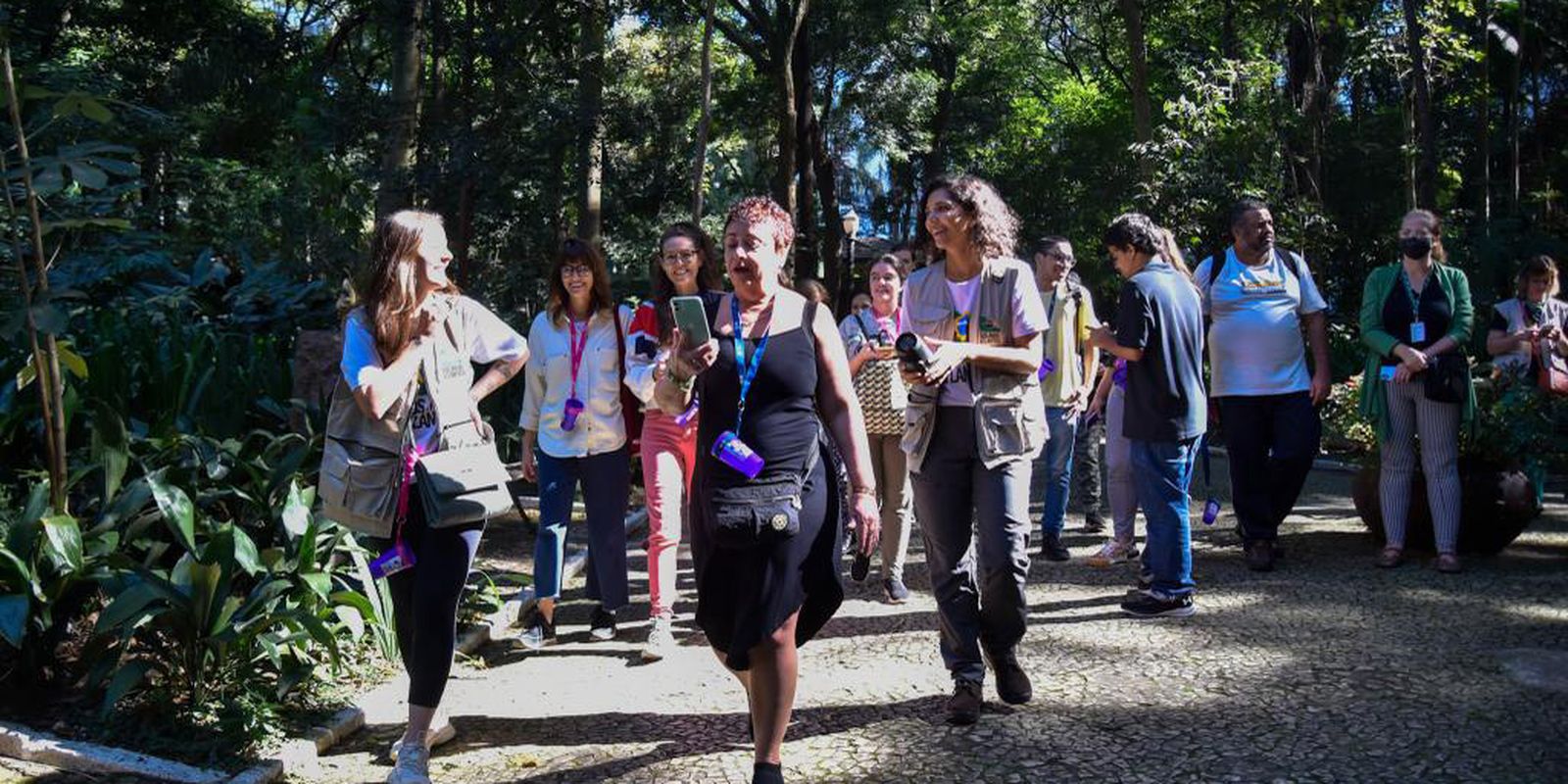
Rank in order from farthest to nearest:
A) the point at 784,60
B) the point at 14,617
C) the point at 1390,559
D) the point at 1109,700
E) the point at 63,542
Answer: the point at 784,60 → the point at 1390,559 → the point at 1109,700 → the point at 63,542 → the point at 14,617

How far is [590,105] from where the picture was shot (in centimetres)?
1683

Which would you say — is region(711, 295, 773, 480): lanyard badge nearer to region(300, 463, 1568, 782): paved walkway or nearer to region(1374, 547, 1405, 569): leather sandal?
region(300, 463, 1568, 782): paved walkway

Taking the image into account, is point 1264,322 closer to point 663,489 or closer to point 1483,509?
point 1483,509

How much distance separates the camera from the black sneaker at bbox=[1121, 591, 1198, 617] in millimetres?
6191

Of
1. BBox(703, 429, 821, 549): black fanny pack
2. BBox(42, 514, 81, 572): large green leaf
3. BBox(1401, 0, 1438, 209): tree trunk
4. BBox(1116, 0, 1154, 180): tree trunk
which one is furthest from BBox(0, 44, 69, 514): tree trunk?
BBox(1116, 0, 1154, 180): tree trunk

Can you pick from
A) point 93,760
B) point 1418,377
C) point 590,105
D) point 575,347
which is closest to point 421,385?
point 93,760

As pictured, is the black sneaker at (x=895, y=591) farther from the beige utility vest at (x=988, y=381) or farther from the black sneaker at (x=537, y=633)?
the beige utility vest at (x=988, y=381)

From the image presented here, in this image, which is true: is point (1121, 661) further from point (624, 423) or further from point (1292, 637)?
point (624, 423)

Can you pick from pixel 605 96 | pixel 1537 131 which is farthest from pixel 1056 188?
pixel 605 96

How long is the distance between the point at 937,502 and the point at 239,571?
111 inches

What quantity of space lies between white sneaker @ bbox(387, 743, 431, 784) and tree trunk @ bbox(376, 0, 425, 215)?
40.1 feet

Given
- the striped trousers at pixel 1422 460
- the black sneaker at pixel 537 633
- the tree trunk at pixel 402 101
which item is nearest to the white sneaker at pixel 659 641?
the black sneaker at pixel 537 633

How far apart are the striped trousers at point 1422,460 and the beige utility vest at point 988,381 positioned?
11.0ft

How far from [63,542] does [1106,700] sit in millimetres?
3779
